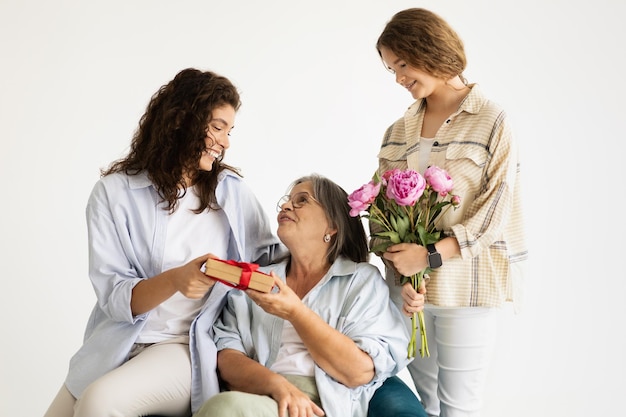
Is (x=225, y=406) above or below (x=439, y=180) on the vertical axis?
below

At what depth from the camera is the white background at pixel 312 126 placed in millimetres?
4719

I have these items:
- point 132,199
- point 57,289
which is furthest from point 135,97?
point 132,199

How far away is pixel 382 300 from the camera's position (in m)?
2.77

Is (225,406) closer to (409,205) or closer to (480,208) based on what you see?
(409,205)

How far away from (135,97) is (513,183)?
291cm

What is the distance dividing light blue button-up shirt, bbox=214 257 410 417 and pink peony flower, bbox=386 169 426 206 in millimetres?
431

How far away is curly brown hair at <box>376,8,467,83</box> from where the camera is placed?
2.61 m

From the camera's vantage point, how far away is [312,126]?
4828 mm

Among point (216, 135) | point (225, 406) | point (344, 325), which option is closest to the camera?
point (225, 406)

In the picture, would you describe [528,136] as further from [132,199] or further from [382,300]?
[132,199]

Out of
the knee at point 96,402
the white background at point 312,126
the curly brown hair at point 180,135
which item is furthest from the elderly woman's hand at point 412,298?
the white background at point 312,126

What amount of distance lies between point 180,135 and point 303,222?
0.57m

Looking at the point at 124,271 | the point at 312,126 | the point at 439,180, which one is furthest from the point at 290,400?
the point at 312,126

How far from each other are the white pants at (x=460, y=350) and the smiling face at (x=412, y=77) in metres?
0.76
